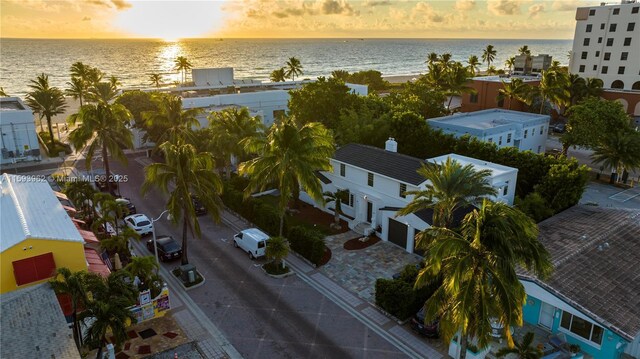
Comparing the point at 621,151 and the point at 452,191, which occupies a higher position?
the point at 452,191

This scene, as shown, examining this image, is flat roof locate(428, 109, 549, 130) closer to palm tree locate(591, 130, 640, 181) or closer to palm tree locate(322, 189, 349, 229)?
palm tree locate(591, 130, 640, 181)

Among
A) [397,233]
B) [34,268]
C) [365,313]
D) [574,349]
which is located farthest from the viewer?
[397,233]

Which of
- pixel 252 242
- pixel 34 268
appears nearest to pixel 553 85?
pixel 252 242

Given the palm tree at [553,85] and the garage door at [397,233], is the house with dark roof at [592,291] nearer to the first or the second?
the garage door at [397,233]

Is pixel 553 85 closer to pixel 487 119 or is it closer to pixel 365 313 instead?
pixel 487 119

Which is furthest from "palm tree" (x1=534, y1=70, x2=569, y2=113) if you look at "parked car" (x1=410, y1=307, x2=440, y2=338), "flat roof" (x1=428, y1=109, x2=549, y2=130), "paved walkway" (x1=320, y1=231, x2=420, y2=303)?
"parked car" (x1=410, y1=307, x2=440, y2=338)

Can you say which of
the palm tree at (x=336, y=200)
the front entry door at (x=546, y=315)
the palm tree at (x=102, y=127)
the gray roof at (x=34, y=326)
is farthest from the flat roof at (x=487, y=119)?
the gray roof at (x=34, y=326)

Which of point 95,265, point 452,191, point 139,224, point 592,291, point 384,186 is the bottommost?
point 139,224

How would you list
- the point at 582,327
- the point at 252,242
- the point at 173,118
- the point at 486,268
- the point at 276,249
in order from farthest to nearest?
the point at 173,118 → the point at 252,242 → the point at 276,249 → the point at 582,327 → the point at 486,268
